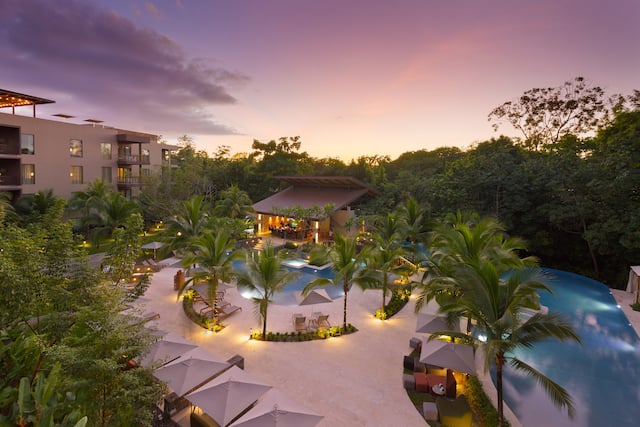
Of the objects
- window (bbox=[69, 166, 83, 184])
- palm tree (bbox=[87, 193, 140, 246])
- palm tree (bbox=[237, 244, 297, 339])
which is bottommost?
palm tree (bbox=[237, 244, 297, 339])

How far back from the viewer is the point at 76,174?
94.3 ft

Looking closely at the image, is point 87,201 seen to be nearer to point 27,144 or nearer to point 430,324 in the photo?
point 27,144

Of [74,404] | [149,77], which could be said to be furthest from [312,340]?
[149,77]

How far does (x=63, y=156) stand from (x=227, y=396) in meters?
29.7

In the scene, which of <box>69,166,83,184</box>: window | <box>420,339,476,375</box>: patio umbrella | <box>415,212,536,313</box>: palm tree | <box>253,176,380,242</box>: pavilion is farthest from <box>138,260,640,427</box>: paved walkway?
<box>69,166,83,184</box>: window

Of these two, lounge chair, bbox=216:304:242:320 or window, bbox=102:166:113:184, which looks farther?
window, bbox=102:166:113:184

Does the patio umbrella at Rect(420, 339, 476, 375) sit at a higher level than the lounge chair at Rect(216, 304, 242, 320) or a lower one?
higher

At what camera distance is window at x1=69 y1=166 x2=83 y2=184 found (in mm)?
28375

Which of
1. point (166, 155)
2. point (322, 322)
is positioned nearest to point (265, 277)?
point (322, 322)

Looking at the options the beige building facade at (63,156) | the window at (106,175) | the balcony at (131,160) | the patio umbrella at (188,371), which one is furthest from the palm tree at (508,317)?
the balcony at (131,160)

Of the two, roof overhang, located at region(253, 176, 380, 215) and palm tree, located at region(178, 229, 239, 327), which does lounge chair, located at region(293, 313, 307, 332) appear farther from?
roof overhang, located at region(253, 176, 380, 215)

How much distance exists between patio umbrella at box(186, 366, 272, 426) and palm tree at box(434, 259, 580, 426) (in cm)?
473

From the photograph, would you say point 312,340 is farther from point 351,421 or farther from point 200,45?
point 200,45

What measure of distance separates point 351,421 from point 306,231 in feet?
71.2
